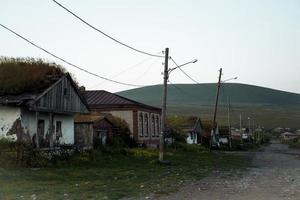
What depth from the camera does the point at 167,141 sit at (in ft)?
202

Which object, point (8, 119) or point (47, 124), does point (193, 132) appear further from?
point (8, 119)

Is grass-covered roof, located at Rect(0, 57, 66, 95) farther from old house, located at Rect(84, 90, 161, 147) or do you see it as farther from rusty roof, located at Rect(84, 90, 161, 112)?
rusty roof, located at Rect(84, 90, 161, 112)

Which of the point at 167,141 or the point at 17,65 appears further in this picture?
the point at 167,141

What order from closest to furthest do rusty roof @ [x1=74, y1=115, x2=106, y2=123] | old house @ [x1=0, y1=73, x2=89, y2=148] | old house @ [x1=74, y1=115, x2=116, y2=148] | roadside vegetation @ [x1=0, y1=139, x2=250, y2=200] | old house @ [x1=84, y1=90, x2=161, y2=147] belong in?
roadside vegetation @ [x1=0, y1=139, x2=250, y2=200] < old house @ [x1=0, y1=73, x2=89, y2=148] < old house @ [x1=74, y1=115, x2=116, y2=148] < rusty roof @ [x1=74, y1=115, x2=106, y2=123] < old house @ [x1=84, y1=90, x2=161, y2=147]

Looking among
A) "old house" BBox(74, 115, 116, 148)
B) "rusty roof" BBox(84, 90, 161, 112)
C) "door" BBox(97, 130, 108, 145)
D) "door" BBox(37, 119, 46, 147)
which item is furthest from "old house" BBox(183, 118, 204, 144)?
"door" BBox(37, 119, 46, 147)

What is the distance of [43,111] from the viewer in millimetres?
30156

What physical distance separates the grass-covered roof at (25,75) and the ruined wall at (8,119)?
3.38ft

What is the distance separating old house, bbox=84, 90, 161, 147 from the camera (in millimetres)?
51031

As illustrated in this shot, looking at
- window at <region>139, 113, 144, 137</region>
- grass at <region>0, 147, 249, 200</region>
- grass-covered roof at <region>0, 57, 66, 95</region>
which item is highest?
grass-covered roof at <region>0, 57, 66, 95</region>

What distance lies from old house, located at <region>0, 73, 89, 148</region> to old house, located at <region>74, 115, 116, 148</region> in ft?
6.39

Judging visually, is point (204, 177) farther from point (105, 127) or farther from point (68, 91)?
point (105, 127)

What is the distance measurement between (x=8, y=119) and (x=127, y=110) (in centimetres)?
2304

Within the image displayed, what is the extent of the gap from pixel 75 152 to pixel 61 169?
6.73m

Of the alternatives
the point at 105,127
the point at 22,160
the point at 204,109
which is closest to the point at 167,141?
the point at 105,127
